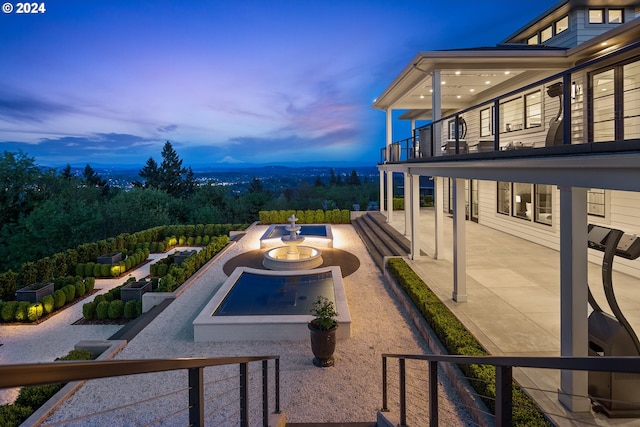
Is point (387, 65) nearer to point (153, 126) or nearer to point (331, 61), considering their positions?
point (331, 61)

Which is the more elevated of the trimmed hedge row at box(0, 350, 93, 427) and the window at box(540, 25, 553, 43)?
the window at box(540, 25, 553, 43)

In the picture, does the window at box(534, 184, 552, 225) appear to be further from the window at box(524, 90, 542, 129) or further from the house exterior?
the window at box(524, 90, 542, 129)

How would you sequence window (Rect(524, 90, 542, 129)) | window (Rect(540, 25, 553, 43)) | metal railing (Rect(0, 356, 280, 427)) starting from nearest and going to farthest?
metal railing (Rect(0, 356, 280, 427))
window (Rect(524, 90, 542, 129))
window (Rect(540, 25, 553, 43))

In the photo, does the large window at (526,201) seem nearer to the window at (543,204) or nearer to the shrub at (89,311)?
the window at (543,204)

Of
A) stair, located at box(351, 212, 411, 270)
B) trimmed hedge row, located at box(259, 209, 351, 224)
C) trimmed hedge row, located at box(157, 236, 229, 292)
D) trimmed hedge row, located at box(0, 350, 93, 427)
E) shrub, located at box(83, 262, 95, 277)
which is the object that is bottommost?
trimmed hedge row, located at box(0, 350, 93, 427)

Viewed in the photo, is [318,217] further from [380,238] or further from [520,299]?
[520,299]

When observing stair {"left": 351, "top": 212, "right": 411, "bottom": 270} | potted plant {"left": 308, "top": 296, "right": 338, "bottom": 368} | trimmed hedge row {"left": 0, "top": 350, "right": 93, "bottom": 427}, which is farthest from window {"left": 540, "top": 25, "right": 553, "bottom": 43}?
trimmed hedge row {"left": 0, "top": 350, "right": 93, "bottom": 427}

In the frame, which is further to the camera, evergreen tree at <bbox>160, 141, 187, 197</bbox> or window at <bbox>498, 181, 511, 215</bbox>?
evergreen tree at <bbox>160, 141, 187, 197</bbox>

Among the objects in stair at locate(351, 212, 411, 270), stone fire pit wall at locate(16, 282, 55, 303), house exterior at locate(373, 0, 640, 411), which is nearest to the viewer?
house exterior at locate(373, 0, 640, 411)

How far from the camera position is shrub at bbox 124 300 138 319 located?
36.2ft

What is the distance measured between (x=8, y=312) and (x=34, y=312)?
74cm

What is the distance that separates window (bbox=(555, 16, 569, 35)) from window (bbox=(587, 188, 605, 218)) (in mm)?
9125

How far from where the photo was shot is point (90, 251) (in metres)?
16.8

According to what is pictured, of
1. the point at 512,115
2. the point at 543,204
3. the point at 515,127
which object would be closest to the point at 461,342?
the point at 543,204
